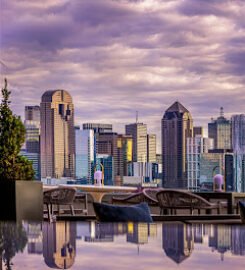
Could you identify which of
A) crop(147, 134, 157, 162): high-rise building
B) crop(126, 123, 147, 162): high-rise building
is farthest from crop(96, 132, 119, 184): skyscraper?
crop(147, 134, 157, 162): high-rise building

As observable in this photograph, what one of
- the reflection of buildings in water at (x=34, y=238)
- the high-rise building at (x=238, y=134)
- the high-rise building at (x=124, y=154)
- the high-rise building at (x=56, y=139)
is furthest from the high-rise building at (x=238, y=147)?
the reflection of buildings in water at (x=34, y=238)

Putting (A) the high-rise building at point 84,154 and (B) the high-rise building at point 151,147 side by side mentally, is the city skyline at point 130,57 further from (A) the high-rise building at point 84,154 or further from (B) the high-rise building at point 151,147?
(A) the high-rise building at point 84,154

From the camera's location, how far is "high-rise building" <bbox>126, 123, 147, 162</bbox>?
983cm

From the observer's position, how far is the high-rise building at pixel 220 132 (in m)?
9.12

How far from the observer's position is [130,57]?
10.9 meters

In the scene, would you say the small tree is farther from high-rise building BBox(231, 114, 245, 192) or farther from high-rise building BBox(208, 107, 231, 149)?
high-rise building BBox(208, 107, 231, 149)

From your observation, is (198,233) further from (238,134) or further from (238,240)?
(238,134)

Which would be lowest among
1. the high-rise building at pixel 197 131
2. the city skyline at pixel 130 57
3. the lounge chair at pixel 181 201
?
the lounge chair at pixel 181 201

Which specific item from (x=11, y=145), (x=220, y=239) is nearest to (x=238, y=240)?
(x=220, y=239)

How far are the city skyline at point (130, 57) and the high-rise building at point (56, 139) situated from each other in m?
0.30

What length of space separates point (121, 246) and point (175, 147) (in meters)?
7.68

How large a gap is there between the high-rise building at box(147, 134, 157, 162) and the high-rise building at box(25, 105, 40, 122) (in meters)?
1.62

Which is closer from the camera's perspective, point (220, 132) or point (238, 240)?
point (238, 240)

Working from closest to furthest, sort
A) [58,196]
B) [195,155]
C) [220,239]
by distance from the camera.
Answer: [220,239], [58,196], [195,155]
